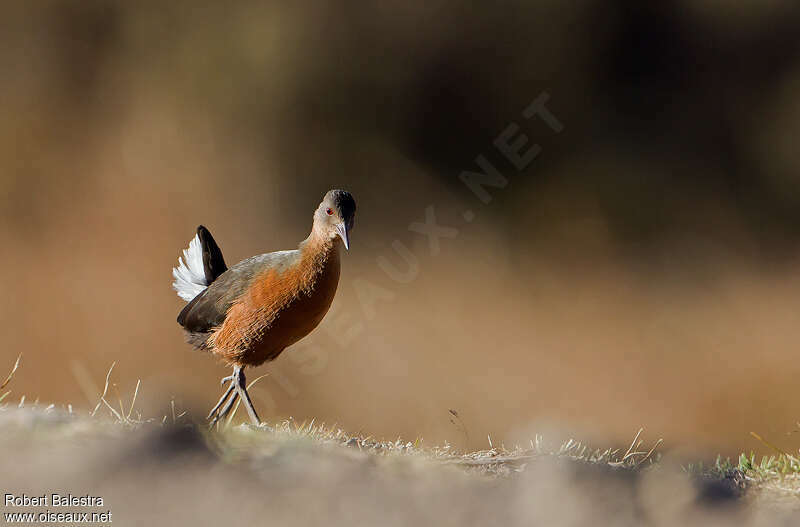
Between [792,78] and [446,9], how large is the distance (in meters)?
5.40

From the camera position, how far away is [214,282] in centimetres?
602

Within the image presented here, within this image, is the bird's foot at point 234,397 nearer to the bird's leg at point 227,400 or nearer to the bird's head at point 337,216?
the bird's leg at point 227,400

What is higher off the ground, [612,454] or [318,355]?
[318,355]

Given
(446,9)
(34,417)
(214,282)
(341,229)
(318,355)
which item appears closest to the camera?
(34,417)

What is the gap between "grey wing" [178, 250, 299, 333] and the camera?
5531 millimetres

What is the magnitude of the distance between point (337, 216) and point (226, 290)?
3.06 ft

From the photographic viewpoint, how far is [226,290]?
5672 mm

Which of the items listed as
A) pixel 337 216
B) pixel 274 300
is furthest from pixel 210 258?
pixel 337 216

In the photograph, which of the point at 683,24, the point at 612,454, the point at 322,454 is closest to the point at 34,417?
the point at 322,454

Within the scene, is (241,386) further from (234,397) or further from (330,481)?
(330,481)

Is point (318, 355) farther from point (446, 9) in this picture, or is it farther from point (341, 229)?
point (341, 229)

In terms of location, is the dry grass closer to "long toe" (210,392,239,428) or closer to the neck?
"long toe" (210,392,239,428)

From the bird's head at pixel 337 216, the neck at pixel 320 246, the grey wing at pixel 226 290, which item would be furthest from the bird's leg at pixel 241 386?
the bird's head at pixel 337 216

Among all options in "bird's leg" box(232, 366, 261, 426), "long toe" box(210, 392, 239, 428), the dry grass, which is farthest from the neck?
the dry grass
